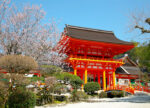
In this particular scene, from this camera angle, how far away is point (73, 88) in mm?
10461

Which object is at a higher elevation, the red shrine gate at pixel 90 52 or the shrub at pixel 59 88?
the red shrine gate at pixel 90 52

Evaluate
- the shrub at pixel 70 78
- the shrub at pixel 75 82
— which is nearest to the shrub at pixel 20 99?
the shrub at pixel 70 78

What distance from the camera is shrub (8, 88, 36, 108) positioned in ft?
20.5

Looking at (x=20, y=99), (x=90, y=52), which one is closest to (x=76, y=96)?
(x=20, y=99)

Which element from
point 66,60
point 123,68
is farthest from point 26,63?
point 123,68

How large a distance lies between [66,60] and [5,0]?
29.3ft

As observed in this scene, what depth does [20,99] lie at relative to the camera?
6.30 meters

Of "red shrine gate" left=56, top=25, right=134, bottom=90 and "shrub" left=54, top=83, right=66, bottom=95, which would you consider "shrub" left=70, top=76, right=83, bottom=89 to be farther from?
"red shrine gate" left=56, top=25, right=134, bottom=90

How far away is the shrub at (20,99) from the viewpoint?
6.23 metres

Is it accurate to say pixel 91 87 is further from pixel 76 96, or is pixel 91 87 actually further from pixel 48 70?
pixel 48 70

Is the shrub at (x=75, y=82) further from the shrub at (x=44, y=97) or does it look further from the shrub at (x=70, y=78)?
the shrub at (x=44, y=97)

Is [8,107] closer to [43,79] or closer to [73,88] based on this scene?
[43,79]

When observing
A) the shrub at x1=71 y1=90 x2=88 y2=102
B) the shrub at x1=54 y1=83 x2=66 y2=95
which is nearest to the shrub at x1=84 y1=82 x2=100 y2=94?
the shrub at x1=71 y1=90 x2=88 y2=102

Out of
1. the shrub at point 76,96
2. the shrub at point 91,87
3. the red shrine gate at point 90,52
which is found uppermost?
the red shrine gate at point 90,52
